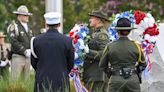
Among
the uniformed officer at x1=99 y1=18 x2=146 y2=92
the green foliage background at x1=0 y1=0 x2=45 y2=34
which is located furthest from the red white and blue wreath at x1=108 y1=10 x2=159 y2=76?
the green foliage background at x1=0 y1=0 x2=45 y2=34

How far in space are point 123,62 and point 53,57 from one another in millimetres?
922

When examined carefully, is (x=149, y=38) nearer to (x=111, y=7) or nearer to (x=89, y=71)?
(x=89, y=71)

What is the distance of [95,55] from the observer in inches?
397

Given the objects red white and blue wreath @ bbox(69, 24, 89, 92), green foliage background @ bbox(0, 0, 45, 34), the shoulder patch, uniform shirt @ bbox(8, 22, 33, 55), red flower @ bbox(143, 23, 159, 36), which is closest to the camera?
the shoulder patch

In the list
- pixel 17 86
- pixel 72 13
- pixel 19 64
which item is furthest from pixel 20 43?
pixel 72 13

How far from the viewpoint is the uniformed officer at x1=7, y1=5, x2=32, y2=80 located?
1258 cm

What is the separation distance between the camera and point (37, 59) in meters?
9.24

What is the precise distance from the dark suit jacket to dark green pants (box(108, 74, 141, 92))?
65 centimetres

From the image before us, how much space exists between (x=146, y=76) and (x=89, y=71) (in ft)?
5.29

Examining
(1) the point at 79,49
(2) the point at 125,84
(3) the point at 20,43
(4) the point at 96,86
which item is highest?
(1) the point at 79,49

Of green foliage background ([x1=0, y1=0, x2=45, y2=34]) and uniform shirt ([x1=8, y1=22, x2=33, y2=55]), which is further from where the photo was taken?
green foliage background ([x1=0, y1=0, x2=45, y2=34])

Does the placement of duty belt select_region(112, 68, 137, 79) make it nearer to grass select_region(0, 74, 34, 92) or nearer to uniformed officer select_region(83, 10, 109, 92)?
uniformed officer select_region(83, 10, 109, 92)

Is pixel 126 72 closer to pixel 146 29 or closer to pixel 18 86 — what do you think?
pixel 18 86

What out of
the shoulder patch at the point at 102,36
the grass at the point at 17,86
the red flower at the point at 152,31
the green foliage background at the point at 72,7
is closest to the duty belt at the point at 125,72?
the shoulder patch at the point at 102,36
